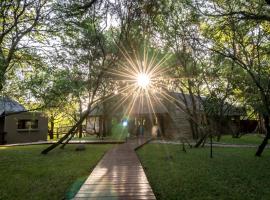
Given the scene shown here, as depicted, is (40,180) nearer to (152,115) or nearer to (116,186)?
(116,186)

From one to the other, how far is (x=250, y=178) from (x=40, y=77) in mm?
9432

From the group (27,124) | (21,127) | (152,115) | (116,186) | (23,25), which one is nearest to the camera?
(116,186)

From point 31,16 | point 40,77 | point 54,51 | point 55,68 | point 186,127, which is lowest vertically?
point 186,127

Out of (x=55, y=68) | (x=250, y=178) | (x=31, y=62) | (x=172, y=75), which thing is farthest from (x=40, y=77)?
(x=172, y=75)

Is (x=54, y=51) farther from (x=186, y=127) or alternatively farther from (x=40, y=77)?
(x=186, y=127)

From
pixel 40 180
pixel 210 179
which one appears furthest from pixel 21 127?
pixel 210 179

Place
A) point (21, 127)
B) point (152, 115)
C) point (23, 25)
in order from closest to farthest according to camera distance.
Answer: point (23, 25) < point (21, 127) < point (152, 115)

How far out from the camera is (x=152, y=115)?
2766 cm

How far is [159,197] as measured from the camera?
562 centimetres

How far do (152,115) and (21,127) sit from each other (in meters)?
14.6

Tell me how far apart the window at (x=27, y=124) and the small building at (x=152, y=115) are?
24.0 ft

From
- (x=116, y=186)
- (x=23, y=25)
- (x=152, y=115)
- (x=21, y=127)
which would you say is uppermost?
(x=23, y=25)

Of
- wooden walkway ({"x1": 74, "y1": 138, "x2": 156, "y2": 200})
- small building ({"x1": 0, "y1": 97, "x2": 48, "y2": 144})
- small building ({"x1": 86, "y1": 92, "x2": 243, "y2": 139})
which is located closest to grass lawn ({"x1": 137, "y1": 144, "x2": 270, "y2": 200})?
wooden walkway ({"x1": 74, "y1": 138, "x2": 156, "y2": 200})

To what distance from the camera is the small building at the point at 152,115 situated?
25297 mm
